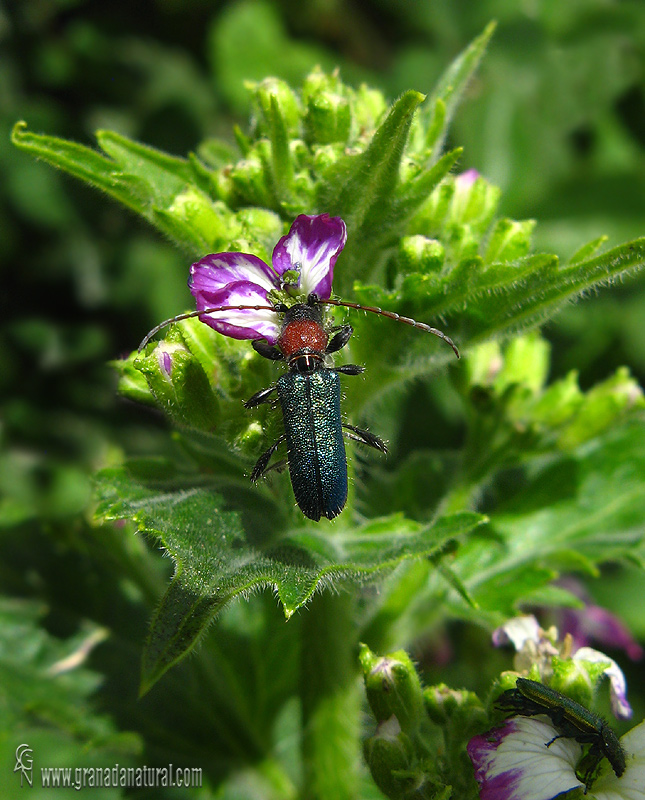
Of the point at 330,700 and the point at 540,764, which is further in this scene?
the point at 330,700

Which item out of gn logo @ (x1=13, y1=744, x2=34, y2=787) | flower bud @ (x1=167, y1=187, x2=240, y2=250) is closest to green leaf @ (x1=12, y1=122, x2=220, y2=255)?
flower bud @ (x1=167, y1=187, x2=240, y2=250)

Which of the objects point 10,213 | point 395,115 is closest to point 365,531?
point 395,115

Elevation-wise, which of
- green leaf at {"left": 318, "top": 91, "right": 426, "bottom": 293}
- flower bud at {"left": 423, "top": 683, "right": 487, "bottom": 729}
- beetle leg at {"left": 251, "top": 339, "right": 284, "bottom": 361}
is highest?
green leaf at {"left": 318, "top": 91, "right": 426, "bottom": 293}

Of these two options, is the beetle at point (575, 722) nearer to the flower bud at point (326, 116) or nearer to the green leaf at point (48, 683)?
the green leaf at point (48, 683)

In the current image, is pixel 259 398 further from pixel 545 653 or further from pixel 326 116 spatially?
pixel 545 653

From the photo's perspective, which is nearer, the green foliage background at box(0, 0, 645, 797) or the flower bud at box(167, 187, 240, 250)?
the flower bud at box(167, 187, 240, 250)

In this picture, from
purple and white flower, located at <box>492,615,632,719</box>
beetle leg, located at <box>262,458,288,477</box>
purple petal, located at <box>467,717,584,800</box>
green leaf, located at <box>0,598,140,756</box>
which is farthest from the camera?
green leaf, located at <box>0,598,140,756</box>

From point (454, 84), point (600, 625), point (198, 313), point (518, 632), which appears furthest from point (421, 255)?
point (600, 625)

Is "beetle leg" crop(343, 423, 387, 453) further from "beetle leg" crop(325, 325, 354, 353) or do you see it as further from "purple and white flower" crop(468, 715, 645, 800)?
"purple and white flower" crop(468, 715, 645, 800)
